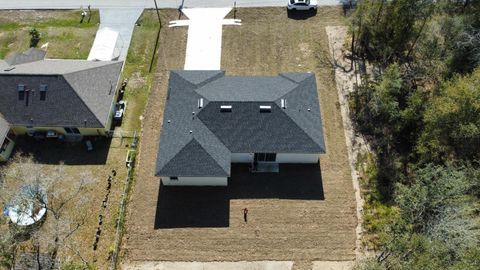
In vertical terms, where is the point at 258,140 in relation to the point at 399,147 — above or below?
above

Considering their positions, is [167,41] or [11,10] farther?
[11,10]

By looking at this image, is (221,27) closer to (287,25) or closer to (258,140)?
(287,25)

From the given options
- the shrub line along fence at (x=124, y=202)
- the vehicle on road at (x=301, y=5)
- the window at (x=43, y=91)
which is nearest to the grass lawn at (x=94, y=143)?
the shrub line along fence at (x=124, y=202)

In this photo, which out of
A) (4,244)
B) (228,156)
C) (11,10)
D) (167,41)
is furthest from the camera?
(11,10)

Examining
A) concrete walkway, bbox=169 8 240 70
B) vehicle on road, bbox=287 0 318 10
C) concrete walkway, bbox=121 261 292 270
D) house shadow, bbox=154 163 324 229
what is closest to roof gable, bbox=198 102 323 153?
house shadow, bbox=154 163 324 229

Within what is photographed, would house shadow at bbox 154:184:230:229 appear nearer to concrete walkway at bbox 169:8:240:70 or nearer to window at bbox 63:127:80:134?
window at bbox 63:127:80:134

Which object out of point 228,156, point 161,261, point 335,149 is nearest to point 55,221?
point 161,261
